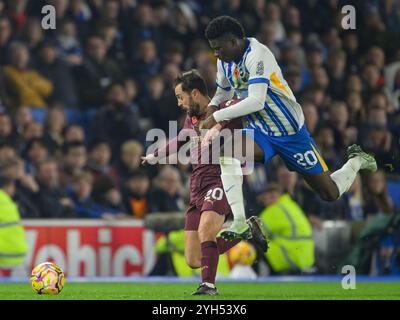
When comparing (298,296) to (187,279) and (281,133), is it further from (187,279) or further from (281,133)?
(187,279)

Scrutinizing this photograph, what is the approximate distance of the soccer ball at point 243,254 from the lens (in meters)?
13.3

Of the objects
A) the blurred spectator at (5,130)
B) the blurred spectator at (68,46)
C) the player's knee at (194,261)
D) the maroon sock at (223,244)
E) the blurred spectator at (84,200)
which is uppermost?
the blurred spectator at (68,46)

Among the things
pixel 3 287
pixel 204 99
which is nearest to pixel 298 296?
pixel 204 99

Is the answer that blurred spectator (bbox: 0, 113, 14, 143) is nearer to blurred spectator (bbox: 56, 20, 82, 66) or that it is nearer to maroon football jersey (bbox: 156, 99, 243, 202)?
blurred spectator (bbox: 56, 20, 82, 66)

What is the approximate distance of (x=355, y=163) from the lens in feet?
32.6

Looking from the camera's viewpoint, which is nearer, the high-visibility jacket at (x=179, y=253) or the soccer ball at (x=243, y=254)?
the soccer ball at (x=243, y=254)

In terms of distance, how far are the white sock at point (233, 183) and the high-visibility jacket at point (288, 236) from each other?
455 centimetres

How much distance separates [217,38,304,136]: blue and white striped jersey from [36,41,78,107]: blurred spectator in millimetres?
6368

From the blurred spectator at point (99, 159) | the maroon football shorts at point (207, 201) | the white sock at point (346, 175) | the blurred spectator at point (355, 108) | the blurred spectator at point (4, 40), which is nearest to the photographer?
the maroon football shorts at point (207, 201)

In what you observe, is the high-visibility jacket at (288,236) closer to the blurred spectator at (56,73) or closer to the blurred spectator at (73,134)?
the blurred spectator at (73,134)

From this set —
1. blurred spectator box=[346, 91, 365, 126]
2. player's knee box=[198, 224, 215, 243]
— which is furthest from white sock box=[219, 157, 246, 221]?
blurred spectator box=[346, 91, 365, 126]

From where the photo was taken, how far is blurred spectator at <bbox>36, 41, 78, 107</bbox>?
50.0 ft

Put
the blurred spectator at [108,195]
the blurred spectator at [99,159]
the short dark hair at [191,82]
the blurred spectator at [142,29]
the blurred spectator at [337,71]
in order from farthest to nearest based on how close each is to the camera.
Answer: the blurred spectator at [337,71]
the blurred spectator at [142,29]
the blurred spectator at [99,159]
the blurred spectator at [108,195]
the short dark hair at [191,82]

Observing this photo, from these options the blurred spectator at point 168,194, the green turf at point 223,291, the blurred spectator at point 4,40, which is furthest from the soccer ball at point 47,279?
the blurred spectator at point 4,40
